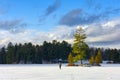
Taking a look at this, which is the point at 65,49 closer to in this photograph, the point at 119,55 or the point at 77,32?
the point at 119,55

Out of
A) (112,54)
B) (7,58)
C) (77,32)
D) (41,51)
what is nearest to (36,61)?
(41,51)

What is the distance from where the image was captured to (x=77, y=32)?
9550cm

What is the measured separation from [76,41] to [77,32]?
2.62 meters

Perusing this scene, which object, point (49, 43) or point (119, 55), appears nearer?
point (119, 55)
